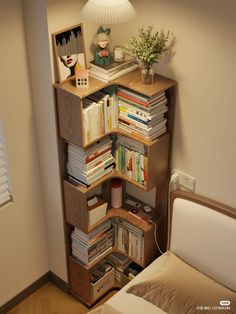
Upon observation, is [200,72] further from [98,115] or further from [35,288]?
[35,288]

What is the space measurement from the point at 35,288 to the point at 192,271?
128 centimetres

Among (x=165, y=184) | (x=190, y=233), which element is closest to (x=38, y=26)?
(x=165, y=184)

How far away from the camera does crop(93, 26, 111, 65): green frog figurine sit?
278cm

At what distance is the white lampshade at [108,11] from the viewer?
2379 millimetres

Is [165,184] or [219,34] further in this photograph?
[165,184]

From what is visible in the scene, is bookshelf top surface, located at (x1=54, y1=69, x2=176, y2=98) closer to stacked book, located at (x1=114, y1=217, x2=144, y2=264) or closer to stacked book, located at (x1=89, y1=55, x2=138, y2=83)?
stacked book, located at (x1=89, y1=55, x2=138, y2=83)

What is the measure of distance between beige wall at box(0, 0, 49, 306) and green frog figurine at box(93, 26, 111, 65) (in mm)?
416

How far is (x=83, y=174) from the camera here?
2930 mm

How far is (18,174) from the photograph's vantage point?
10.1ft

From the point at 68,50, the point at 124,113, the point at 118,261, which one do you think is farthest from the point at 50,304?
the point at 68,50

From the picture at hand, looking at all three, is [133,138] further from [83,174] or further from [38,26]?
[38,26]

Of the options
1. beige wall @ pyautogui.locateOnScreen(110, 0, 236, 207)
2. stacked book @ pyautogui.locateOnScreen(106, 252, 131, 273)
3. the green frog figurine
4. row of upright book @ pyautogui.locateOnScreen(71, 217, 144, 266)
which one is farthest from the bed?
the green frog figurine

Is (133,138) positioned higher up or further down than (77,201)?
higher up

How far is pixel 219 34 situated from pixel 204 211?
103 centimetres
